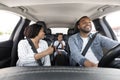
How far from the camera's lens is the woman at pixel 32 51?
2.94 m

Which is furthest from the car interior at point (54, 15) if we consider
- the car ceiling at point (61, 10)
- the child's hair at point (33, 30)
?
the child's hair at point (33, 30)

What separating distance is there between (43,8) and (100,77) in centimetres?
324

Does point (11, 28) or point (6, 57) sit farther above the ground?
point (11, 28)

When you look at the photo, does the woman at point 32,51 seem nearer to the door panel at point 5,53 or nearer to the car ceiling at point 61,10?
the car ceiling at point 61,10

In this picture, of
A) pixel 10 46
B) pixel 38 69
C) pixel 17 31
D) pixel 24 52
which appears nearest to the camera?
pixel 38 69

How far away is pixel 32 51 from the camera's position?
3.07 meters

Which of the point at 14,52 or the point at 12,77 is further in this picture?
the point at 14,52

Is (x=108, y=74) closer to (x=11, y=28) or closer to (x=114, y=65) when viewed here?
(x=114, y=65)

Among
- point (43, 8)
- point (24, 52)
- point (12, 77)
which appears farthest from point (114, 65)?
point (43, 8)

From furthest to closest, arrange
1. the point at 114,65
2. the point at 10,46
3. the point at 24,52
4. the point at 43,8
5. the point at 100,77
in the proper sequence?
the point at 10,46 < the point at 43,8 < the point at 24,52 < the point at 114,65 < the point at 100,77

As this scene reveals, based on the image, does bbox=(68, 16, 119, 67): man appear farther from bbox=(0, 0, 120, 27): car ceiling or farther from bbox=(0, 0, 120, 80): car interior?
bbox=(0, 0, 120, 27): car ceiling

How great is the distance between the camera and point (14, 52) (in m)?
4.49

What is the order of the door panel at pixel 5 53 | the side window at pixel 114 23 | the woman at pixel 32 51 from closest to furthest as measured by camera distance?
the woman at pixel 32 51 → the door panel at pixel 5 53 → the side window at pixel 114 23

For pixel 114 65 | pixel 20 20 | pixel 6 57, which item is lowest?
pixel 6 57
